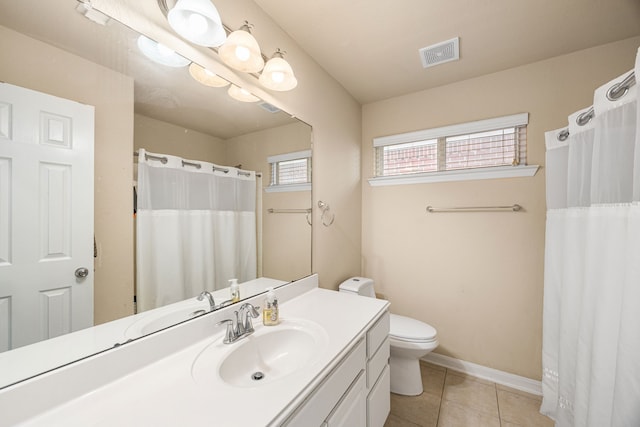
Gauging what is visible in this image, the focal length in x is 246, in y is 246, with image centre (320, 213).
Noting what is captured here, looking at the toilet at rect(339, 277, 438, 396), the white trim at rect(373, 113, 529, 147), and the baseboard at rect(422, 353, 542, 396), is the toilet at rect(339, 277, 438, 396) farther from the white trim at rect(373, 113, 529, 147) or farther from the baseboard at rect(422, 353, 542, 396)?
the white trim at rect(373, 113, 529, 147)

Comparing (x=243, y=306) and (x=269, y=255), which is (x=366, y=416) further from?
(x=269, y=255)

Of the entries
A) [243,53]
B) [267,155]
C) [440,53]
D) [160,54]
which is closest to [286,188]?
[267,155]

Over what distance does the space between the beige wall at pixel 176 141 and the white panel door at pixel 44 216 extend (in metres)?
0.15

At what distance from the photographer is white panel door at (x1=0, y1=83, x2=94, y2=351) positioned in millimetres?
602

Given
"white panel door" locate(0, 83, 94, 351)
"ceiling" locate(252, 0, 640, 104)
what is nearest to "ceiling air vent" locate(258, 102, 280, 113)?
"ceiling" locate(252, 0, 640, 104)

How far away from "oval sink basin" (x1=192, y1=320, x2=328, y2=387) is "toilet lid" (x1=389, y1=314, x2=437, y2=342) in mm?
902

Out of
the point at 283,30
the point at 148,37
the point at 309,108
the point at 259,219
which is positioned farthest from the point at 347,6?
the point at 259,219

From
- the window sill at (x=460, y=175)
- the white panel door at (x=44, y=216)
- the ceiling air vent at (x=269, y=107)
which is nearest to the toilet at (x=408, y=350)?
the window sill at (x=460, y=175)

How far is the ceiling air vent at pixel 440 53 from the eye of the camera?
162 cm

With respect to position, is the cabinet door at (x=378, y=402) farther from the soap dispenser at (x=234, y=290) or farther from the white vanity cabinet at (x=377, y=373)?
the soap dispenser at (x=234, y=290)

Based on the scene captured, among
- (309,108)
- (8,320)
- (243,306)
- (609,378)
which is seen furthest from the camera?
(309,108)

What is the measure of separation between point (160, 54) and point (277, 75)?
524mm

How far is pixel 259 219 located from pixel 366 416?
1110 mm

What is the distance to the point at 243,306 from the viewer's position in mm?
1060
